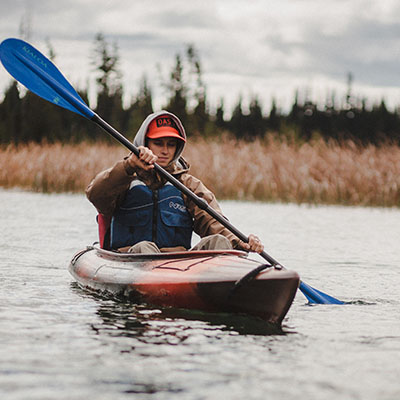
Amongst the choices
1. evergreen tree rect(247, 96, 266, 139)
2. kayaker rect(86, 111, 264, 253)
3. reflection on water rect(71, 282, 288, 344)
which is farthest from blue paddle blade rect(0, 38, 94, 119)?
evergreen tree rect(247, 96, 266, 139)

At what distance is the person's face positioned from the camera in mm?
5172

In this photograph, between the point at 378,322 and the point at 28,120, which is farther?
the point at 28,120

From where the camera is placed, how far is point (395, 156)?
12.5 m

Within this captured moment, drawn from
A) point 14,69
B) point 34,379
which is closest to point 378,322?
point 34,379

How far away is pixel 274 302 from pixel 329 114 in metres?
51.4

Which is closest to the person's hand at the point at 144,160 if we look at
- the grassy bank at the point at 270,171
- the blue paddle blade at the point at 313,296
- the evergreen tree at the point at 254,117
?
the blue paddle blade at the point at 313,296

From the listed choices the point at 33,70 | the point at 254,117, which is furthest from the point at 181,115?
the point at 33,70

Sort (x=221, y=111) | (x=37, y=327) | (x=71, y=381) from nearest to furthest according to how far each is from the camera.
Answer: (x=71, y=381)
(x=37, y=327)
(x=221, y=111)

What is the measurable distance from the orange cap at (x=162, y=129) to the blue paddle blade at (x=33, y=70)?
0.79 metres

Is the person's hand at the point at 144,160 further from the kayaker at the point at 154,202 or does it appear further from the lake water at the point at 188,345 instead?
the lake water at the point at 188,345

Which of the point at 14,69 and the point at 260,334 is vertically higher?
the point at 14,69

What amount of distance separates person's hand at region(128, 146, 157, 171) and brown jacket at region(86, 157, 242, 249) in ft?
0.16

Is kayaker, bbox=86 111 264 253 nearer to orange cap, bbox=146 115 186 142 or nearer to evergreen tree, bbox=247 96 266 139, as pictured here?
orange cap, bbox=146 115 186 142

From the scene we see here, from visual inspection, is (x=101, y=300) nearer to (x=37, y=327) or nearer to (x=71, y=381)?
(x=37, y=327)
